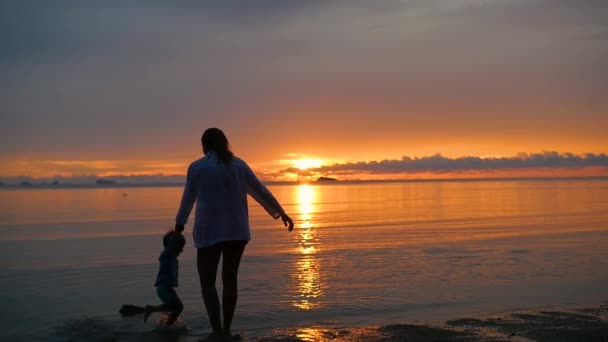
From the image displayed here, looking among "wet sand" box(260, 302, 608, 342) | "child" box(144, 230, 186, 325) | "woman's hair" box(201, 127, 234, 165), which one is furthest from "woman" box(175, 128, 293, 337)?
"wet sand" box(260, 302, 608, 342)

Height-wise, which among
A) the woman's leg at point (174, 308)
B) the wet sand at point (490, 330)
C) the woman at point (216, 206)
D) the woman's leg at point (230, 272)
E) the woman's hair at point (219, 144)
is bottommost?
the wet sand at point (490, 330)

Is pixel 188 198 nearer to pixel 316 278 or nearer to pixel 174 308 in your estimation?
pixel 174 308

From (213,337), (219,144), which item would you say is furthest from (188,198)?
(213,337)

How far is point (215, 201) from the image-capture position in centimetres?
611

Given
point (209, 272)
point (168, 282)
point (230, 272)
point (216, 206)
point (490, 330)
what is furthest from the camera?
point (168, 282)

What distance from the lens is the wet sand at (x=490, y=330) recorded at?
20.0 ft

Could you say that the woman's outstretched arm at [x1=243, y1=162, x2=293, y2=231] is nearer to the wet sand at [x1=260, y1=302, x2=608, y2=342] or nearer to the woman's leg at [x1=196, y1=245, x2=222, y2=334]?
the woman's leg at [x1=196, y1=245, x2=222, y2=334]

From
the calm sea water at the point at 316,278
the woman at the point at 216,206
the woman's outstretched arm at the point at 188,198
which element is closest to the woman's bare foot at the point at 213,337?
the calm sea water at the point at 316,278

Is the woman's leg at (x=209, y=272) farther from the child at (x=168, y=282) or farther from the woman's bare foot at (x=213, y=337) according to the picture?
the child at (x=168, y=282)

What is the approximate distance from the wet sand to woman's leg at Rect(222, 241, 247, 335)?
1.36 feet

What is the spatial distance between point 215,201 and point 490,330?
10.5 ft

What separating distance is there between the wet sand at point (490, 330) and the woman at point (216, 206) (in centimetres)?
99

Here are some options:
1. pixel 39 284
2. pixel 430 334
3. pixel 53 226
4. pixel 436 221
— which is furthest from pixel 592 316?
pixel 53 226

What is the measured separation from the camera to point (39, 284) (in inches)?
412
